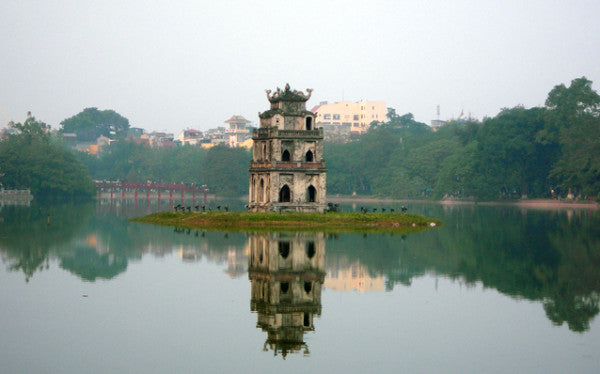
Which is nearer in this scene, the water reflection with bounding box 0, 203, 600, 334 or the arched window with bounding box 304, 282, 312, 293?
the arched window with bounding box 304, 282, 312, 293

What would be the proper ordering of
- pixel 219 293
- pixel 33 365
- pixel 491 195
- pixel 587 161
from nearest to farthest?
1. pixel 33 365
2. pixel 219 293
3. pixel 587 161
4. pixel 491 195

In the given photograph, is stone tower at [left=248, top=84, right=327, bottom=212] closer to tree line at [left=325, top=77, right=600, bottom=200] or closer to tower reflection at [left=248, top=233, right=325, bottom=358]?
tower reflection at [left=248, top=233, right=325, bottom=358]

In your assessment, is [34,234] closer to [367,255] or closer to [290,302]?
[367,255]

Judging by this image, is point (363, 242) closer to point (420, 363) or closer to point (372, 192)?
point (420, 363)

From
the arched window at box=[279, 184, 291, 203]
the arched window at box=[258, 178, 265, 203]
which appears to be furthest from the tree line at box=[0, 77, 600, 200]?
the arched window at box=[258, 178, 265, 203]

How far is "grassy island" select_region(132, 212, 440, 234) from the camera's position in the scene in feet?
243

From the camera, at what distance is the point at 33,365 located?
92.5 feet

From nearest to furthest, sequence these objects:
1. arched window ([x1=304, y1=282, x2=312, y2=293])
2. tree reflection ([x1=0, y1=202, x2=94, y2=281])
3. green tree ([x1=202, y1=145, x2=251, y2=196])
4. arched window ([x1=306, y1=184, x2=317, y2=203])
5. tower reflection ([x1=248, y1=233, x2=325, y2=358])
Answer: tower reflection ([x1=248, y1=233, x2=325, y2=358]) → arched window ([x1=304, y1=282, x2=312, y2=293]) → tree reflection ([x1=0, y1=202, x2=94, y2=281]) → arched window ([x1=306, y1=184, x2=317, y2=203]) → green tree ([x1=202, y1=145, x2=251, y2=196])

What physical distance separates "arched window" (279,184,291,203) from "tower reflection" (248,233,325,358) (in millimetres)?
15417

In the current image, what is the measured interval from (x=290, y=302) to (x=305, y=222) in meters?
36.1

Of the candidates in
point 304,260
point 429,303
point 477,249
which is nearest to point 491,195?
point 477,249

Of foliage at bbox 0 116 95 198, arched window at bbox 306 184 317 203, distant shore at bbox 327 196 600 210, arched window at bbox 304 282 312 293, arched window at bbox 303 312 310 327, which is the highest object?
foliage at bbox 0 116 95 198

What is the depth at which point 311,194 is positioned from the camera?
80688 mm

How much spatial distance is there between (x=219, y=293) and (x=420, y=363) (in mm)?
14753
